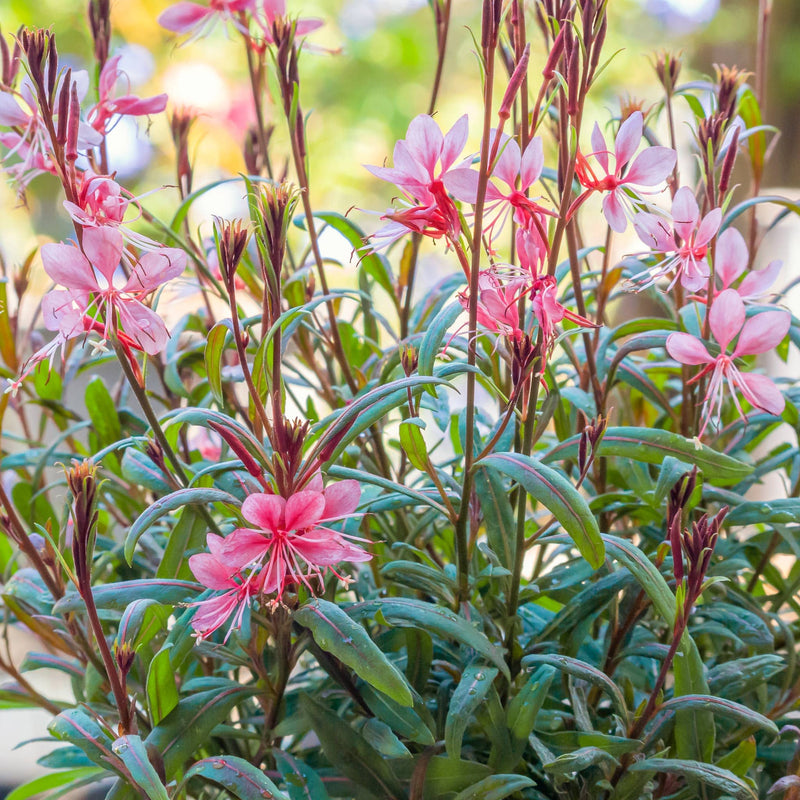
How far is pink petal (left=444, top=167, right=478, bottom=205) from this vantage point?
1.35ft

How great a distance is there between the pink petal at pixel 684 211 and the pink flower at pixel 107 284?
264mm

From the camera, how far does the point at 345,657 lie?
16.3 inches

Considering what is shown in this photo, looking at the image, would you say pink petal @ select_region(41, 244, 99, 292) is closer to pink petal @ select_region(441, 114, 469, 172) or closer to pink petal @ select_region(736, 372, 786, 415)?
pink petal @ select_region(441, 114, 469, 172)

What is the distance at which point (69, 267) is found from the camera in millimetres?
410

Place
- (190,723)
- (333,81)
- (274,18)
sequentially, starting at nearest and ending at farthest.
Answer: (190,723), (274,18), (333,81)

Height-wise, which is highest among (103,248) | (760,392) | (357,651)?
(103,248)

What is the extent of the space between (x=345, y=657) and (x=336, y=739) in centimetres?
11

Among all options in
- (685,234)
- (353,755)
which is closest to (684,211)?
(685,234)

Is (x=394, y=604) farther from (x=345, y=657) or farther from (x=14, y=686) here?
(x=14, y=686)

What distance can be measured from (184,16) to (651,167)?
1.31ft

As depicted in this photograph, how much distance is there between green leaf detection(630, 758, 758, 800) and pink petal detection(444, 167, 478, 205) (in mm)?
313

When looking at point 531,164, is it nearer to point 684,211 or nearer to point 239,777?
point 684,211

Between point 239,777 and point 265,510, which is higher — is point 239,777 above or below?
below

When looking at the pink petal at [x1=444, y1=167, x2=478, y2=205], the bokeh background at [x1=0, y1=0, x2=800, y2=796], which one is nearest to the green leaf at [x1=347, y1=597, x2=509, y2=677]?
the pink petal at [x1=444, y1=167, x2=478, y2=205]
